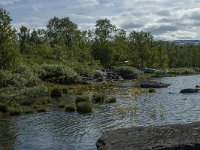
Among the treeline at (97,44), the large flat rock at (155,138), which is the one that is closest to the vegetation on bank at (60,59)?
the treeline at (97,44)

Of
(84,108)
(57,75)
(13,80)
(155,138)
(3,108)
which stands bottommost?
(84,108)

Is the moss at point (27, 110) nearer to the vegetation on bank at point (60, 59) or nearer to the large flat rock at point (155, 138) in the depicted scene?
the vegetation on bank at point (60, 59)

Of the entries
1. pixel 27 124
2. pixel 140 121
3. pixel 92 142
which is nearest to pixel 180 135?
pixel 92 142

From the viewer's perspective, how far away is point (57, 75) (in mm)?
87250

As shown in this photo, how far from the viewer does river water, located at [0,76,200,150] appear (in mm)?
29058

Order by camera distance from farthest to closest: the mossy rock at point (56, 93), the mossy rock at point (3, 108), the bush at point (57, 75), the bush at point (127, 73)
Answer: the bush at point (127, 73) → the bush at point (57, 75) → the mossy rock at point (56, 93) → the mossy rock at point (3, 108)

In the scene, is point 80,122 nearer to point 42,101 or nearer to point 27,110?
point 27,110

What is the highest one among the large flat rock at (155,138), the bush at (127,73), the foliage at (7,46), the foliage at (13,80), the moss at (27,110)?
the foliage at (7,46)

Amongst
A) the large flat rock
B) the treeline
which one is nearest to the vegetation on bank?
the treeline

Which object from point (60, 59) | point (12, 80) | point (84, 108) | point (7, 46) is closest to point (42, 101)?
point (84, 108)

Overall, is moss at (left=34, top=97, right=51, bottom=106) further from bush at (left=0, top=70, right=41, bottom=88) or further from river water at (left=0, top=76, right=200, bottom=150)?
bush at (left=0, top=70, right=41, bottom=88)

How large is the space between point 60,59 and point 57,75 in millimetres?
33687

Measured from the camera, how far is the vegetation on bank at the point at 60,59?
52263 mm

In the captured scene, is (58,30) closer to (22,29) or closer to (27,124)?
(22,29)
